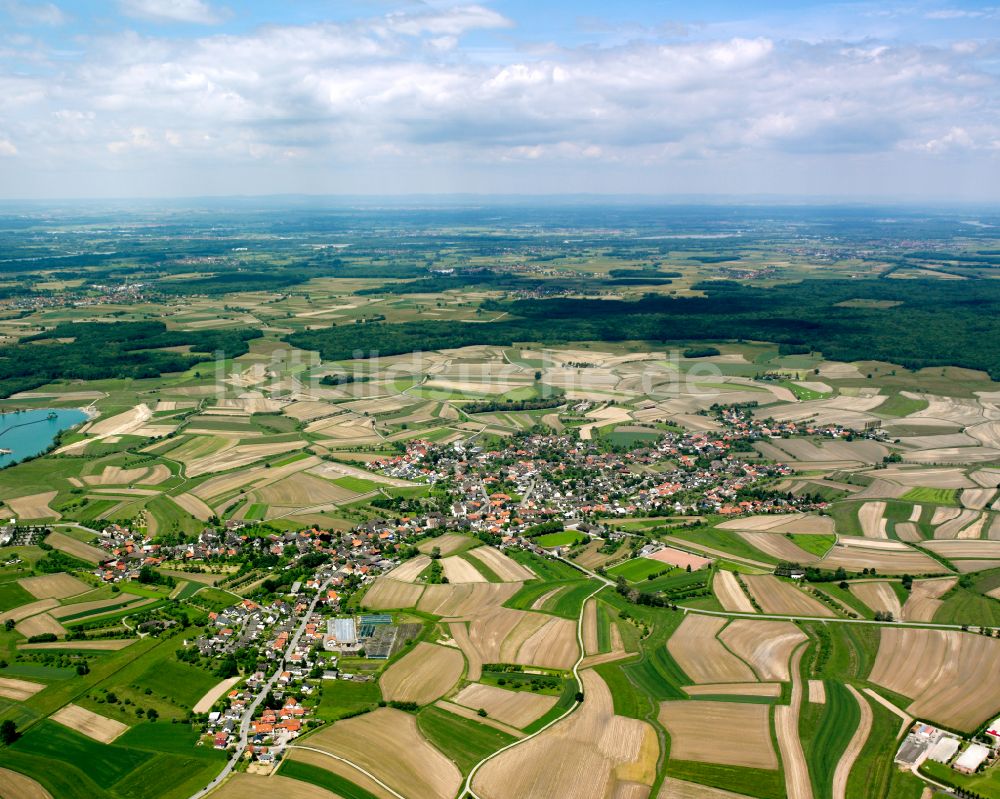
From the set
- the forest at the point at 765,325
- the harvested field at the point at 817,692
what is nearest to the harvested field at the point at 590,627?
the harvested field at the point at 817,692

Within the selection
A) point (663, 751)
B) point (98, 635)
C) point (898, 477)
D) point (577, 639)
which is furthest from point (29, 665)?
point (898, 477)

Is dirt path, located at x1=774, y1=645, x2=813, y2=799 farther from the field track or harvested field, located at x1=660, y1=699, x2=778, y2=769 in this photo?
the field track

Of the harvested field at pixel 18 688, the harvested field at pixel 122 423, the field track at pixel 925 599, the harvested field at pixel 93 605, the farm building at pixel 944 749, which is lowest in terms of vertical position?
the harvested field at pixel 18 688

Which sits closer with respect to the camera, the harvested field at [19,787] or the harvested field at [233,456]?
the harvested field at [19,787]

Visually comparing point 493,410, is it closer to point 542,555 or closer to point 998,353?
point 542,555

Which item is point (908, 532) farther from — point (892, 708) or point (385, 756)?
point (385, 756)

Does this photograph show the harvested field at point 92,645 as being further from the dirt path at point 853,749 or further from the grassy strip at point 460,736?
the dirt path at point 853,749
